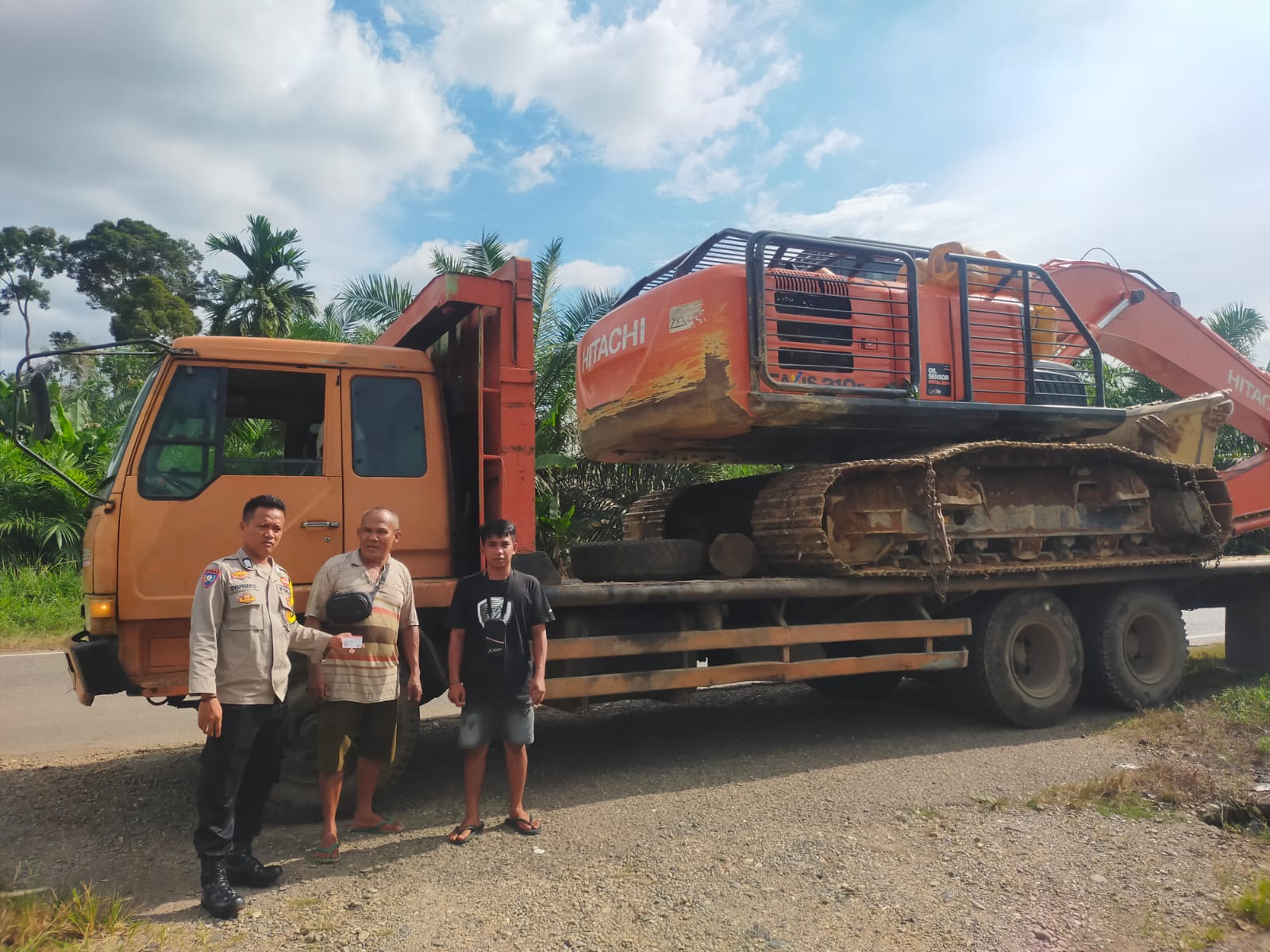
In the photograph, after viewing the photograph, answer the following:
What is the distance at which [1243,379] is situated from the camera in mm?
8883

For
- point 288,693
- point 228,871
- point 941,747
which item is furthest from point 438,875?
point 941,747

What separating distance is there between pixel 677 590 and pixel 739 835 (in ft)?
5.19

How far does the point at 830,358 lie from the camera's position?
6.35 metres

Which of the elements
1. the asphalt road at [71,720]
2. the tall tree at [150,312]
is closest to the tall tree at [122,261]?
the tall tree at [150,312]

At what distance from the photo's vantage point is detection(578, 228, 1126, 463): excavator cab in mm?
5977

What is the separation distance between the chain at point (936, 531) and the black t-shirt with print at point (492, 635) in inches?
119

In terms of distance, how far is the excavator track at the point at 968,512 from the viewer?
245 inches

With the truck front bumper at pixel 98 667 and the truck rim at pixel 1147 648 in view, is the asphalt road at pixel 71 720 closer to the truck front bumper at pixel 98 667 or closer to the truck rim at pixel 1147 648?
the truck front bumper at pixel 98 667

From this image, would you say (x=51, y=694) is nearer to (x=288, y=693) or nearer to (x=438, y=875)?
(x=288, y=693)

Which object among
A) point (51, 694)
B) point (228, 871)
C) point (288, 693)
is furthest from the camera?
point (51, 694)

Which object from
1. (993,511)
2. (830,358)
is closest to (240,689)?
(830,358)

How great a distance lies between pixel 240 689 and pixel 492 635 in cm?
120

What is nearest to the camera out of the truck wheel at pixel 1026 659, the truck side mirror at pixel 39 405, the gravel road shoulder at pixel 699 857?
the gravel road shoulder at pixel 699 857

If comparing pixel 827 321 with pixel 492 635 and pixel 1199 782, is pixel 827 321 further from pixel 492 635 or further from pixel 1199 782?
pixel 1199 782
